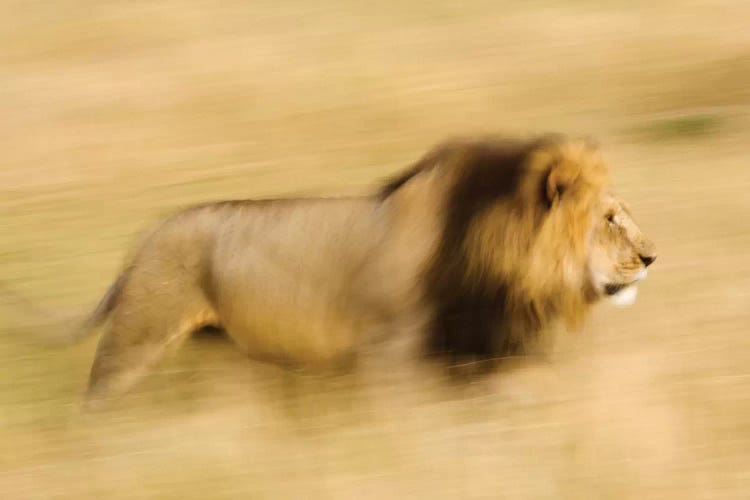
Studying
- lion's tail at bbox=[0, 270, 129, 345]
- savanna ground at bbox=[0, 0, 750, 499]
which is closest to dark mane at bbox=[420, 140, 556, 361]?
savanna ground at bbox=[0, 0, 750, 499]

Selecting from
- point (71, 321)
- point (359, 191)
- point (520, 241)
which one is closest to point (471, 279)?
point (520, 241)

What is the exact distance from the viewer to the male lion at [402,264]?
306 cm

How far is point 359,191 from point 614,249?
2.14m

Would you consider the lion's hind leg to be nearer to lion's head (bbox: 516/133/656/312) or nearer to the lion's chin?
lion's head (bbox: 516/133/656/312)

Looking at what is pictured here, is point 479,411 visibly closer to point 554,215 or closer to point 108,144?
point 554,215

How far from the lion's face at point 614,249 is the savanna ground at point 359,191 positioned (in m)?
0.25

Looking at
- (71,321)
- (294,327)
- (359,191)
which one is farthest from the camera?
(359,191)

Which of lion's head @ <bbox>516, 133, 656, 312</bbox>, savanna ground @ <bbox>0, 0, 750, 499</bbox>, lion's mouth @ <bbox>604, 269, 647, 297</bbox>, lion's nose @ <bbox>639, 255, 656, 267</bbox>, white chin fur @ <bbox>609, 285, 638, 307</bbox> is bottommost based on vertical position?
savanna ground @ <bbox>0, 0, 750, 499</bbox>

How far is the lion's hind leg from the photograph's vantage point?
330 cm

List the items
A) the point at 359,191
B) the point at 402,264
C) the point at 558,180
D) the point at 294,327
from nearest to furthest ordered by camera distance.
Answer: the point at 558,180
the point at 402,264
the point at 294,327
the point at 359,191

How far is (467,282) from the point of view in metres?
3.10

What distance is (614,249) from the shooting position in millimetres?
3121

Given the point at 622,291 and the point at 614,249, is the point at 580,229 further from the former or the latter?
the point at 622,291

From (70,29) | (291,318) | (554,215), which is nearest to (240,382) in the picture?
(291,318)
